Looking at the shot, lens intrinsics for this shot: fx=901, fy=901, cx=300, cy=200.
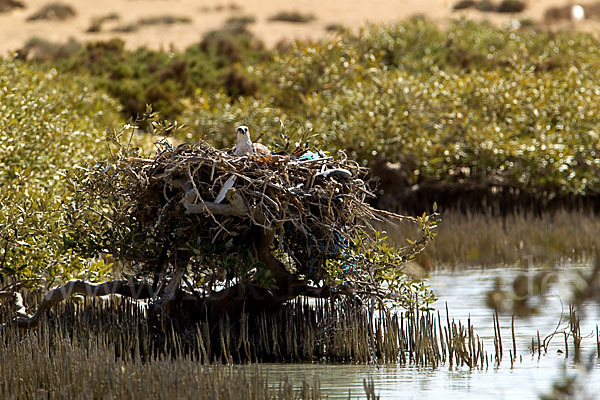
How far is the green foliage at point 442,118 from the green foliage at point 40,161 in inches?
116

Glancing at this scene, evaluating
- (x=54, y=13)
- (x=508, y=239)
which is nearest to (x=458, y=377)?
(x=508, y=239)

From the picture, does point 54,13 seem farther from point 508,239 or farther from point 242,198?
point 242,198

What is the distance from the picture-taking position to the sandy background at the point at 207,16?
45.3m

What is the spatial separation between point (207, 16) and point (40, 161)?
42.1 meters

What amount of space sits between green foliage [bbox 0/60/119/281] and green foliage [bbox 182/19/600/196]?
2.95 meters

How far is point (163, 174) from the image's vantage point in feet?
23.4

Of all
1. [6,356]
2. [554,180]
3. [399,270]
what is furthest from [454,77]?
[6,356]

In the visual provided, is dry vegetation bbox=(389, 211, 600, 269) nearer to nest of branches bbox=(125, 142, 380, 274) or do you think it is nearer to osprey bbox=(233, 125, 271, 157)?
nest of branches bbox=(125, 142, 380, 274)

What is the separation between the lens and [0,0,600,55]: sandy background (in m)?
45.3

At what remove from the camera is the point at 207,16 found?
5384 cm

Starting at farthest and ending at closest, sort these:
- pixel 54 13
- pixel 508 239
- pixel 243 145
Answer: pixel 54 13
pixel 508 239
pixel 243 145

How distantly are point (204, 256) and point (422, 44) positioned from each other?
919 inches

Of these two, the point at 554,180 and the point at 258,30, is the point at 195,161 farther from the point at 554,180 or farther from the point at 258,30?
the point at 258,30

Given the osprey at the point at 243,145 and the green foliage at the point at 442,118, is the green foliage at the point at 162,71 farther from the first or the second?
the osprey at the point at 243,145
